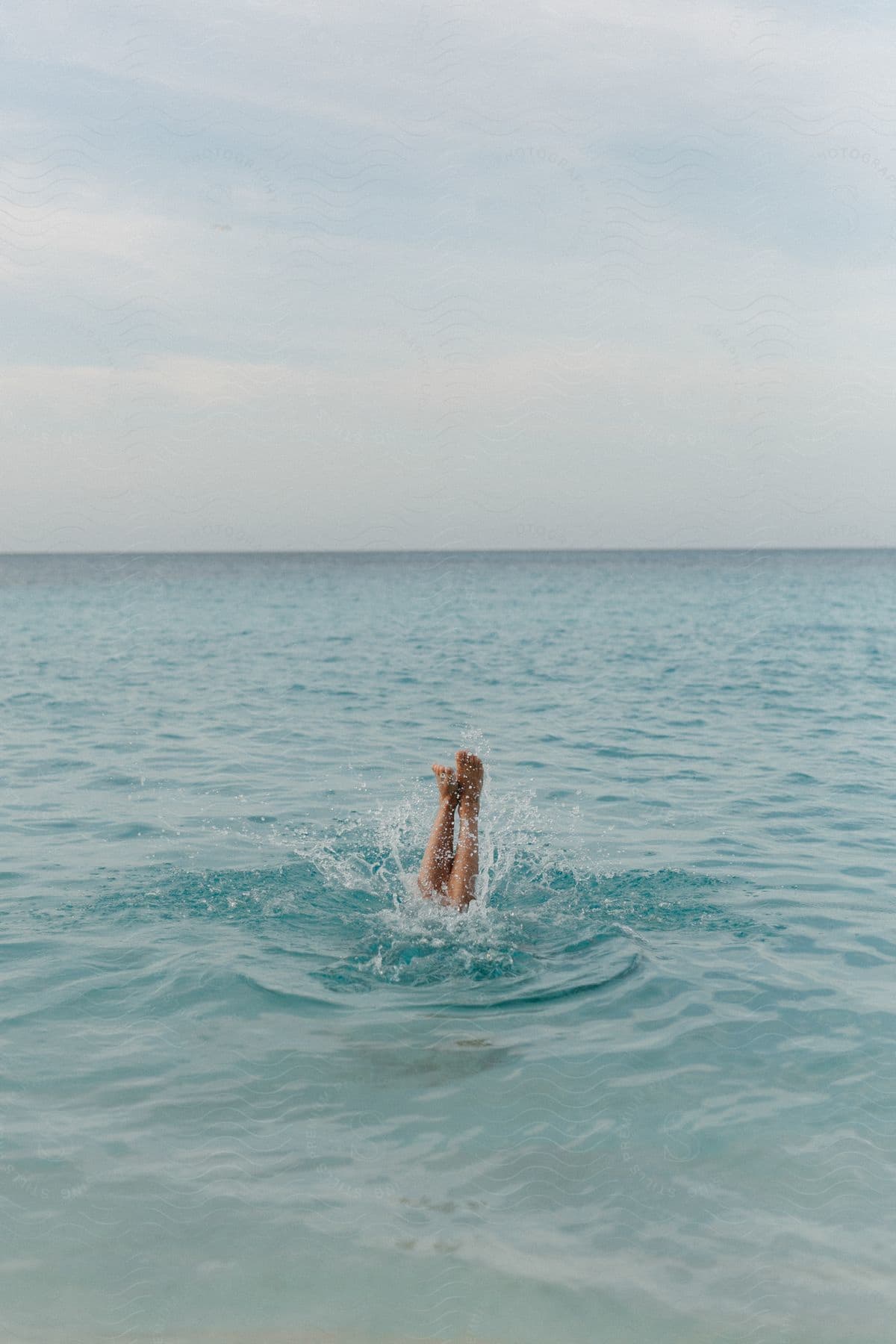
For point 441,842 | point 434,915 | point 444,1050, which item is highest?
point 441,842

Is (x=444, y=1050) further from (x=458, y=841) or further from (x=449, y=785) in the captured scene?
(x=449, y=785)

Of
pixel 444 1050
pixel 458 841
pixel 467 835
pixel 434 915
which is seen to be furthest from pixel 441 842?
pixel 444 1050

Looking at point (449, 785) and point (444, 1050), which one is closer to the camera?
point (444, 1050)

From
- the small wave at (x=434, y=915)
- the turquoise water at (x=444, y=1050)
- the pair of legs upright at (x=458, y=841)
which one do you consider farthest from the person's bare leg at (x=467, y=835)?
the turquoise water at (x=444, y=1050)

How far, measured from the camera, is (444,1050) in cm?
646

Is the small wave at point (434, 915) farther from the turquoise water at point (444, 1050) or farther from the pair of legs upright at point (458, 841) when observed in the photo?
the pair of legs upright at point (458, 841)

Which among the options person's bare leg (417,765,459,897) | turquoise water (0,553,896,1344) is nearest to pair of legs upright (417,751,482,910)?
person's bare leg (417,765,459,897)

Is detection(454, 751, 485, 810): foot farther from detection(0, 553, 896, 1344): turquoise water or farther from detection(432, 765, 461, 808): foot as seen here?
detection(0, 553, 896, 1344): turquoise water

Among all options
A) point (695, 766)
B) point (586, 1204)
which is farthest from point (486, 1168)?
point (695, 766)

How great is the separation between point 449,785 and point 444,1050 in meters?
2.52

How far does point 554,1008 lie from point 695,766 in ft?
27.9

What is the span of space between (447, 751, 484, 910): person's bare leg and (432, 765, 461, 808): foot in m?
0.04

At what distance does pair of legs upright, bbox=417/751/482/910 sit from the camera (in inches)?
329

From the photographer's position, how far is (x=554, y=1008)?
7.05m
